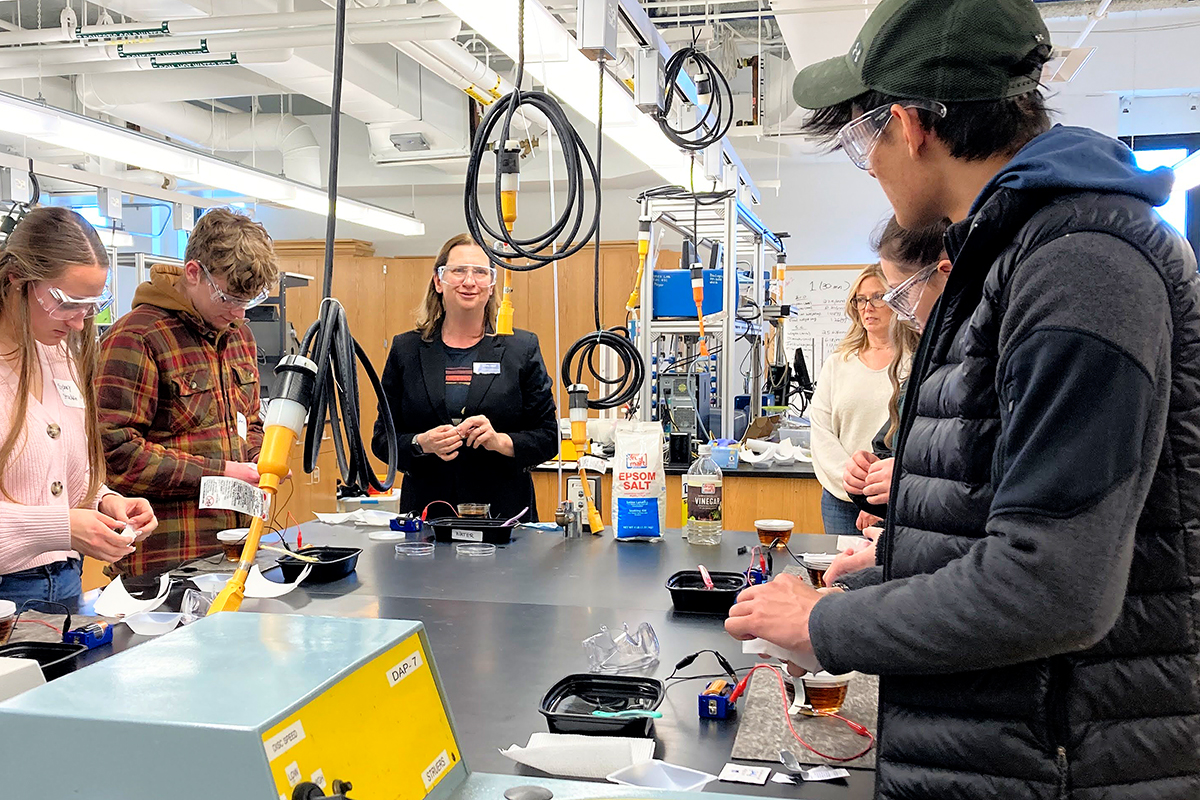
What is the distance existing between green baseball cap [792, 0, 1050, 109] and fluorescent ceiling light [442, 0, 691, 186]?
1333mm

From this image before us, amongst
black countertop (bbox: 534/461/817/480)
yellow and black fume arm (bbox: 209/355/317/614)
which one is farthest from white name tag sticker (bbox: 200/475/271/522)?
black countertop (bbox: 534/461/817/480)

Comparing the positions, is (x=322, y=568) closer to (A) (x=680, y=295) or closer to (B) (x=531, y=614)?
(B) (x=531, y=614)

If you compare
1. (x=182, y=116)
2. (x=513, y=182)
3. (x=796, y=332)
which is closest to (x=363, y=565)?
(x=513, y=182)

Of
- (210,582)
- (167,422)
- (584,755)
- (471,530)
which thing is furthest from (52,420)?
(584,755)

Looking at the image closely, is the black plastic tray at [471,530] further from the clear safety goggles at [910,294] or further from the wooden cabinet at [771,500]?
the wooden cabinet at [771,500]

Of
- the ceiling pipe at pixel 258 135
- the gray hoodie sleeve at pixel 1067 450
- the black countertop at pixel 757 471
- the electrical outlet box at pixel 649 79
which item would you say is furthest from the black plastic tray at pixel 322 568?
the ceiling pipe at pixel 258 135

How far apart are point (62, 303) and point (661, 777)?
1.77 metres

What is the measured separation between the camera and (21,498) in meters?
2.04

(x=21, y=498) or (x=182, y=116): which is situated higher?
(x=182, y=116)

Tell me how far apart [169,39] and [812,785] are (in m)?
4.76

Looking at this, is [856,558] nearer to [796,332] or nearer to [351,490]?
[351,490]

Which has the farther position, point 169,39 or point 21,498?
point 169,39

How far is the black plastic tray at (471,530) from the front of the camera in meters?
2.63

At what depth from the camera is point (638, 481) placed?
265cm
